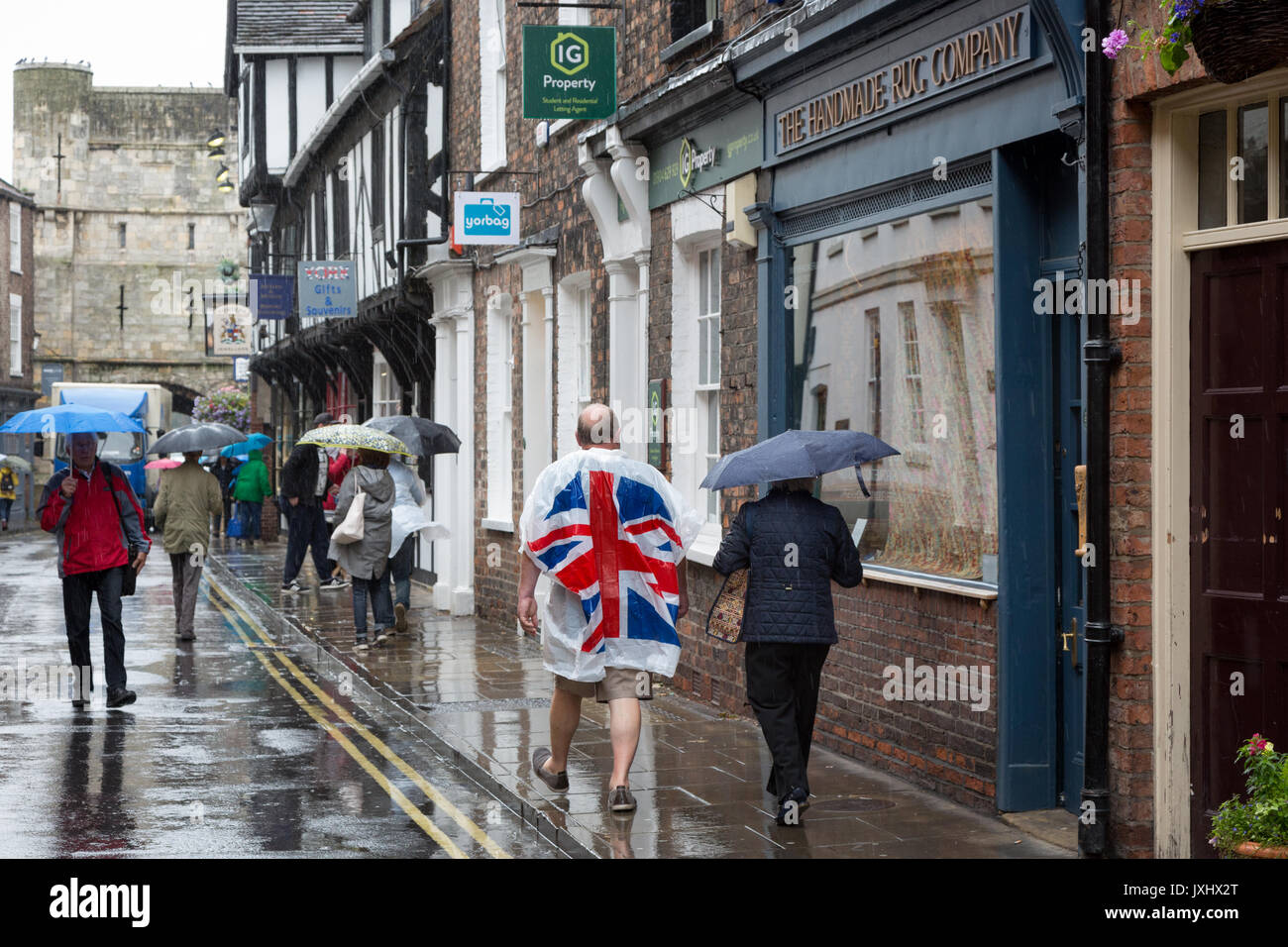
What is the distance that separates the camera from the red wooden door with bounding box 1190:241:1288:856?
639cm

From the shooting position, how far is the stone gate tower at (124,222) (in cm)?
6425

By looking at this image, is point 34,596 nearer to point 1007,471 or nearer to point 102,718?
point 102,718

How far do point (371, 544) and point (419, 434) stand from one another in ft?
6.31

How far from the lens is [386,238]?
23531 millimetres

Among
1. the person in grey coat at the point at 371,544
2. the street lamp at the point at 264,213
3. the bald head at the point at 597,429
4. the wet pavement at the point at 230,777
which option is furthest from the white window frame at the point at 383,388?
the bald head at the point at 597,429

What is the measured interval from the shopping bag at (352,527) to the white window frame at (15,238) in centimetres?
4939

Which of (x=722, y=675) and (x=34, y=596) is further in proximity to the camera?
(x=34, y=596)

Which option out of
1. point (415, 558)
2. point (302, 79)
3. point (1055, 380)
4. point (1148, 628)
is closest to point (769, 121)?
point (1055, 380)

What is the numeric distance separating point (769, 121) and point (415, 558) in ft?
44.0

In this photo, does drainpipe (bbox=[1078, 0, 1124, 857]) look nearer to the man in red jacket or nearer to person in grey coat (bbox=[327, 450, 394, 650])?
the man in red jacket

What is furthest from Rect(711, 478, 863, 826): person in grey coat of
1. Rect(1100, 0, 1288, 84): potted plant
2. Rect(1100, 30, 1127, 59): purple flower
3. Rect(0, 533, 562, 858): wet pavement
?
Rect(1100, 0, 1288, 84): potted plant

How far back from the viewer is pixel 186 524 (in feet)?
53.5

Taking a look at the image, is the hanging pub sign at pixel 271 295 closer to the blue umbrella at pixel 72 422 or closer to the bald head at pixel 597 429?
the blue umbrella at pixel 72 422

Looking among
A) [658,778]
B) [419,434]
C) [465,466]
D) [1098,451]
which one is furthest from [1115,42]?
[465,466]
